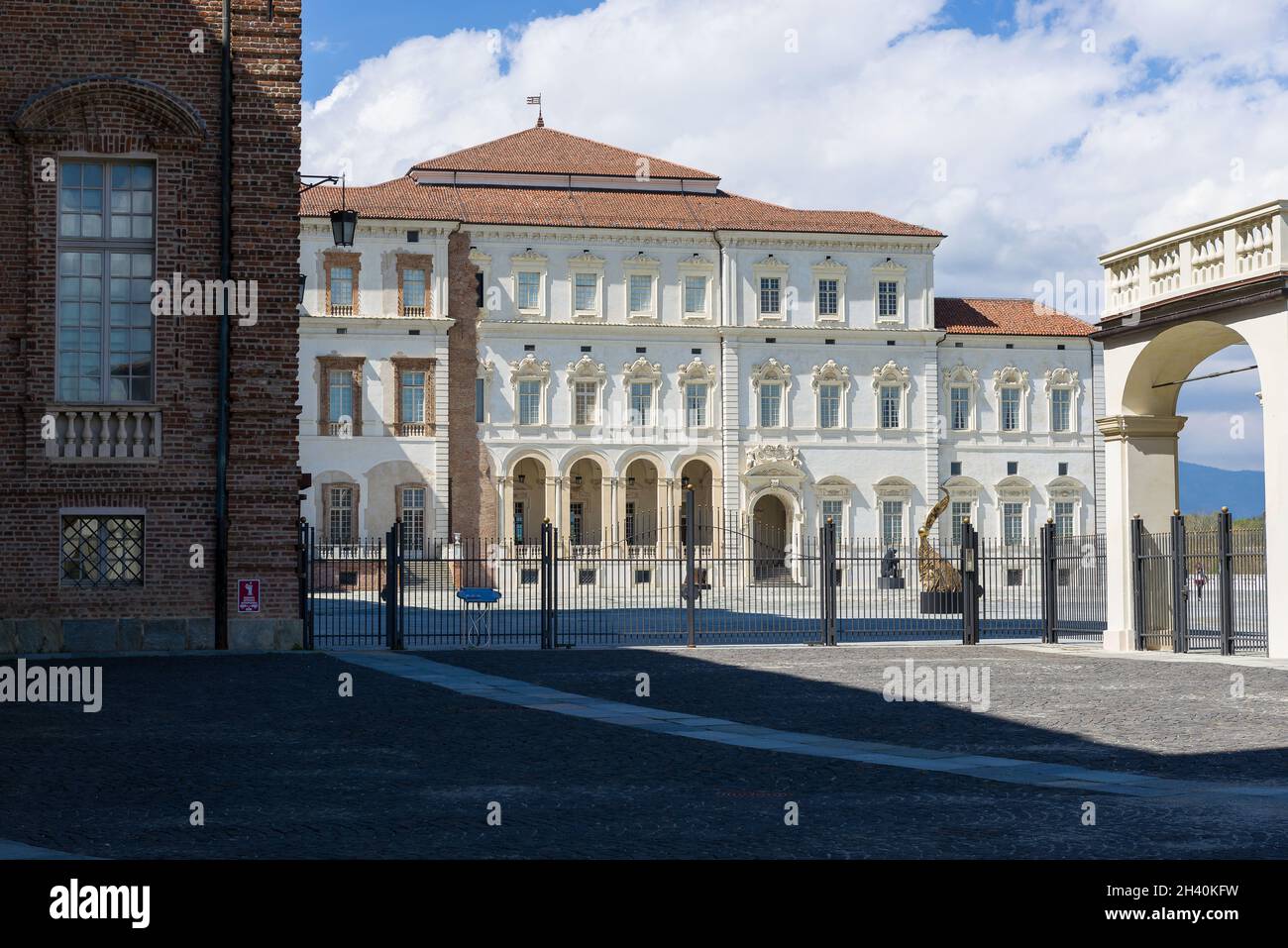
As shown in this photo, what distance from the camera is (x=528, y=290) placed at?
2488 inches

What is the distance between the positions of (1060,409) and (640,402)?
19205mm

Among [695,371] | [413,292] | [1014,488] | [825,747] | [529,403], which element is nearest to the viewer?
[825,747]

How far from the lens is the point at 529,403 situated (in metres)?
62.8

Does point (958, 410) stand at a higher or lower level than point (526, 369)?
lower

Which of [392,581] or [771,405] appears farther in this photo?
[771,405]

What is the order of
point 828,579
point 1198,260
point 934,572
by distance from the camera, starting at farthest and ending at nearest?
point 934,572 < point 828,579 < point 1198,260

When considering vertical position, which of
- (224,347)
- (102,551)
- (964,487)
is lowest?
(102,551)

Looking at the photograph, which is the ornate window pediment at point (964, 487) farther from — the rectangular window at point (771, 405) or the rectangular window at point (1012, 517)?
the rectangular window at point (771, 405)

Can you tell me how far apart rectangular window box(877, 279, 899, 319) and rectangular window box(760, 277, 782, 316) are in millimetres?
4426

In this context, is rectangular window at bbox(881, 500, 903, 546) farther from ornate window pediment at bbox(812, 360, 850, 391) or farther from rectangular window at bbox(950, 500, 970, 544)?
ornate window pediment at bbox(812, 360, 850, 391)

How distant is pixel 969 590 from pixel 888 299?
39.7 metres

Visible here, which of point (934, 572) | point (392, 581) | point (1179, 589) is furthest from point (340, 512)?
point (1179, 589)

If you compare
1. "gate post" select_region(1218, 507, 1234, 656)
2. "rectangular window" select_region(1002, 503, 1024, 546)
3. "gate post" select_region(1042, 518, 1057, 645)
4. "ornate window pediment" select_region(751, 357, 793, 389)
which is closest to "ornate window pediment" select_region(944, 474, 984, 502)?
"rectangular window" select_region(1002, 503, 1024, 546)

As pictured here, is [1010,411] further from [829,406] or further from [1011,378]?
[829,406]
